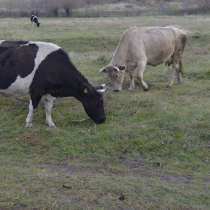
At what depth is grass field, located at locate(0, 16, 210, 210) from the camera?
25.3ft

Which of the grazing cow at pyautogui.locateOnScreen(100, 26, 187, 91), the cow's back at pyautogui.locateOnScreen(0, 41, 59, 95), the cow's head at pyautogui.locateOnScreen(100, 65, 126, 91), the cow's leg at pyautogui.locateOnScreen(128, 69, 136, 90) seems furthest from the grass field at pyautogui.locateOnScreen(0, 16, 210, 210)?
the cow's back at pyautogui.locateOnScreen(0, 41, 59, 95)

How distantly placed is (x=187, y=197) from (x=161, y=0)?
230 ft

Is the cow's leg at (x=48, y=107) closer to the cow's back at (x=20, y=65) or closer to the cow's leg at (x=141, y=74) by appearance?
the cow's back at (x=20, y=65)

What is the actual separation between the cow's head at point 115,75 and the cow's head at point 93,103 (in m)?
2.63

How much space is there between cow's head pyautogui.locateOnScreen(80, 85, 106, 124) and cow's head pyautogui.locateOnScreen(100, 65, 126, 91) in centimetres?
263

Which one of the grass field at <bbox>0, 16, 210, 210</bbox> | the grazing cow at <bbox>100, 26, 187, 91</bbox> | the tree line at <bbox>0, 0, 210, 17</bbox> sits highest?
the grazing cow at <bbox>100, 26, 187, 91</bbox>

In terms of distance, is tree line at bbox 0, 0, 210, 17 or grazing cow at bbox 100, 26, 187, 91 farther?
tree line at bbox 0, 0, 210, 17

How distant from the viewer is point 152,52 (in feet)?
49.3

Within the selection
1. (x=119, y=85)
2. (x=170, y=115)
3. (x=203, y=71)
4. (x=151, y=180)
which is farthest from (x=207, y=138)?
(x=203, y=71)

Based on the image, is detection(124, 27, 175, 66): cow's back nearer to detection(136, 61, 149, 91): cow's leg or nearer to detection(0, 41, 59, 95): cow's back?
detection(136, 61, 149, 91): cow's leg

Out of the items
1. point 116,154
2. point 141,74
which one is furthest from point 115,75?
point 116,154

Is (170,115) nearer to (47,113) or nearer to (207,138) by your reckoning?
(207,138)

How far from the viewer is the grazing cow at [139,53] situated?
14.5 metres

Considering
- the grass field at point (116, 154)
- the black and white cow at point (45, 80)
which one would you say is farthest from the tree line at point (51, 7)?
the black and white cow at point (45, 80)
